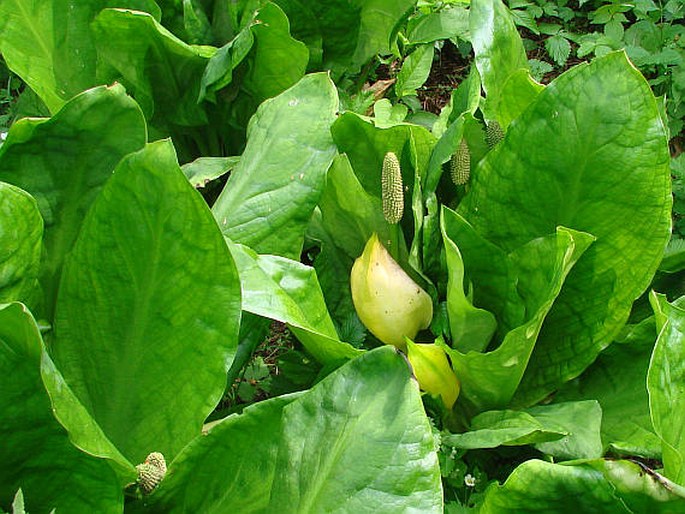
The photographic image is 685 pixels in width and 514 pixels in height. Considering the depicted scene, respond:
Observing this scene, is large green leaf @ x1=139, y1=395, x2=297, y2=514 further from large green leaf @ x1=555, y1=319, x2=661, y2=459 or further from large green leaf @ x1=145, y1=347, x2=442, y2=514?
large green leaf @ x1=555, y1=319, x2=661, y2=459

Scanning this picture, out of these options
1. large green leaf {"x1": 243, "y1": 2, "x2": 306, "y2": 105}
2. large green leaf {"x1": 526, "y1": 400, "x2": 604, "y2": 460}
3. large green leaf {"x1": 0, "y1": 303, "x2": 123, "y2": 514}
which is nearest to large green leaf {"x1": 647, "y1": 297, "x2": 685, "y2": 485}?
large green leaf {"x1": 526, "y1": 400, "x2": 604, "y2": 460}

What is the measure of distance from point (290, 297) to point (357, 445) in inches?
13.8

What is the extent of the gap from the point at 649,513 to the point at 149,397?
0.58 metres

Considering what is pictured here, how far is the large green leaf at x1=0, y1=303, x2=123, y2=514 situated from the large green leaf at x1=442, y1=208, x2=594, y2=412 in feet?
1.63

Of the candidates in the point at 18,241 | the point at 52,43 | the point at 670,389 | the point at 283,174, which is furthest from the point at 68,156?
the point at 670,389

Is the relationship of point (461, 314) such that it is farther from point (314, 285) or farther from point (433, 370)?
point (314, 285)

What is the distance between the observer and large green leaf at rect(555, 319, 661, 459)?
122cm

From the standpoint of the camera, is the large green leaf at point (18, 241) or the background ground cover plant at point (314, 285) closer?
the background ground cover plant at point (314, 285)

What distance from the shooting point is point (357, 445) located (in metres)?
0.82

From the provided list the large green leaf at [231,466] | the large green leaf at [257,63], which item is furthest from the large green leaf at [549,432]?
the large green leaf at [257,63]

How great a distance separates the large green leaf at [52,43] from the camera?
1.56 meters

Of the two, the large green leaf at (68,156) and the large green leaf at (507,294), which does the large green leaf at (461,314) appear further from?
the large green leaf at (68,156)

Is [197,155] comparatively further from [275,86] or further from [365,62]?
[365,62]

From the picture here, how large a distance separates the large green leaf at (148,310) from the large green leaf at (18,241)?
0.05m
